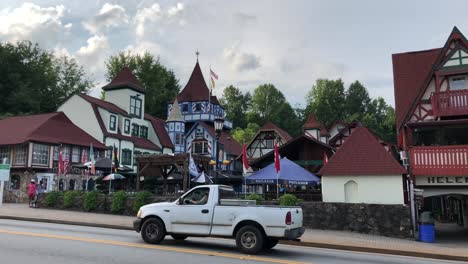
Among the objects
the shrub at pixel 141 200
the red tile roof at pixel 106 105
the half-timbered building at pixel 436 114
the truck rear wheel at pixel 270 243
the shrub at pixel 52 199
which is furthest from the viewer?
the red tile roof at pixel 106 105

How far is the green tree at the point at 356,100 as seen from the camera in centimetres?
8881

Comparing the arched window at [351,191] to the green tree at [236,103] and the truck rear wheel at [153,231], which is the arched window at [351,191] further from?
the green tree at [236,103]

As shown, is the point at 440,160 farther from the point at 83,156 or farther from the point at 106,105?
the point at 106,105

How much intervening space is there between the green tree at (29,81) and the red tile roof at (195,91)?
16.6 meters

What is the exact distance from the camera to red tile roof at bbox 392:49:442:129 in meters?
23.5

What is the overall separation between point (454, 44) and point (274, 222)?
55.2 feet

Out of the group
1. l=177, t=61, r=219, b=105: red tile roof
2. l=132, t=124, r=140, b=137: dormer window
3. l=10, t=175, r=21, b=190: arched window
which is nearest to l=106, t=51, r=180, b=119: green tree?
l=177, t=61, r=219, b=105: red tile roof

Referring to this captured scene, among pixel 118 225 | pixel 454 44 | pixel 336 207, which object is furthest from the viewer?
pixel 454 44

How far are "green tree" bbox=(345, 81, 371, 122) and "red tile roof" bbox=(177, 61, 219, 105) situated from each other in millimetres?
37450

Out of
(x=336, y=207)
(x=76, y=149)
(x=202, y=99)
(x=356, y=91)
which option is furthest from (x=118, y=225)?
(x=356, y=91)

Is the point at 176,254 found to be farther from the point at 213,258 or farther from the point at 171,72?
the point at 171,72

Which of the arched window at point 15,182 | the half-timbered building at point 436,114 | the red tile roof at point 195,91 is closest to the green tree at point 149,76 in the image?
the red tile roof at point 195,91

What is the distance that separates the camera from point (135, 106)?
4856cm

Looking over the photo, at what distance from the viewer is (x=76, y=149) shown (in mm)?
37969
